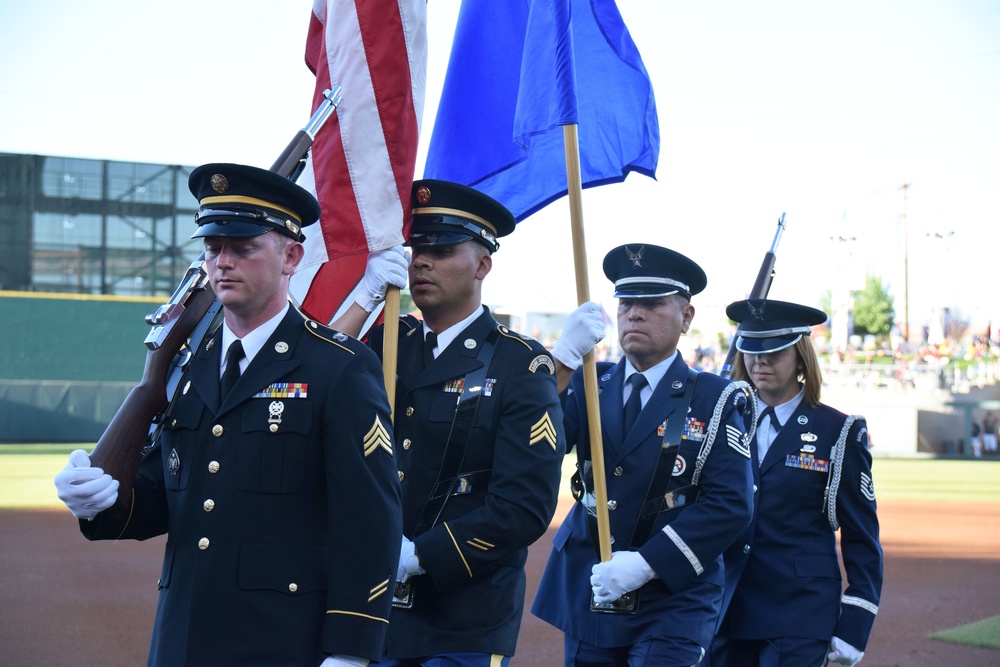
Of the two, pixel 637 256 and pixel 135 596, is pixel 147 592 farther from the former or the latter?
pixel 637 256

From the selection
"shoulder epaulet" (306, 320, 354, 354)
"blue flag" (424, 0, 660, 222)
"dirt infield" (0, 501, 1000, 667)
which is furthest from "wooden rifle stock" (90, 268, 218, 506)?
"dirt infield" (0, 501, 1000, 667)

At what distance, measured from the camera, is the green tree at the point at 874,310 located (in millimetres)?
68250

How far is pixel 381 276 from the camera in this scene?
12.0ft

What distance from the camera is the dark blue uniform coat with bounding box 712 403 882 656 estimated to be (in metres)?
4.18

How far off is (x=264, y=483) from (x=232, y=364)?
341mm

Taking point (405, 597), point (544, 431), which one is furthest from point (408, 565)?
point (544, 431)

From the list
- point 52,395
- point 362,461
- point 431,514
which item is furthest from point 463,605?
point 52,395

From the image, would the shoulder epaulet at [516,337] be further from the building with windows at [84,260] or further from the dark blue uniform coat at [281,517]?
the building with windows at [84,260]

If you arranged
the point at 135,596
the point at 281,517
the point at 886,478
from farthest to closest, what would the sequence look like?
1. the point at 886,478
2. the point at 135,596
3. the point at 281,517

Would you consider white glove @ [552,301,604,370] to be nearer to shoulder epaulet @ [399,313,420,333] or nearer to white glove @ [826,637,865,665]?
shoulder epaulet @ [399,313,420,333]

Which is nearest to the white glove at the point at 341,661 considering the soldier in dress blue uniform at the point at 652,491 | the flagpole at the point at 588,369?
the soldier in dress blue uniform at the point at 652,491

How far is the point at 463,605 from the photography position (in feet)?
10.4

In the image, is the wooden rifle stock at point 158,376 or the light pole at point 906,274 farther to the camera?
the light pole at point 906,274

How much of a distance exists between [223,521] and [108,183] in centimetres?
2922
